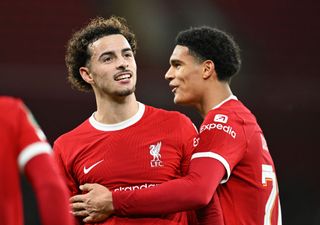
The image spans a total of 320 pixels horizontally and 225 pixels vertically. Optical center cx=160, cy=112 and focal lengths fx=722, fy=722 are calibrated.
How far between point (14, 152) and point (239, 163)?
1.47 m

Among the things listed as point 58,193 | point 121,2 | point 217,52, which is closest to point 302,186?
point 121,2

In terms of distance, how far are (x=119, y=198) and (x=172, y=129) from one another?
45cm

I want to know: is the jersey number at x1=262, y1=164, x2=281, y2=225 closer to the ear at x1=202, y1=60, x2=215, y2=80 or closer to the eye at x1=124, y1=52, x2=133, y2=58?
the ear at x1=202, y1=60, x2=215, y2=80

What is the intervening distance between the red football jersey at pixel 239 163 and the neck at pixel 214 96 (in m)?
0.12

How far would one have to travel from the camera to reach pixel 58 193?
7.33 ft

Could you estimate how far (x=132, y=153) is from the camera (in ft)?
11.2

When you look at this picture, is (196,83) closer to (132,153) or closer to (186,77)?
(186,77)

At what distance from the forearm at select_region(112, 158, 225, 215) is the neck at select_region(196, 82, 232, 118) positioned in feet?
1.56

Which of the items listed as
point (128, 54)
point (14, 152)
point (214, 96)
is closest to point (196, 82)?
point (214, 96)

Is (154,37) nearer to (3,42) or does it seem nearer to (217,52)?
(3,42)

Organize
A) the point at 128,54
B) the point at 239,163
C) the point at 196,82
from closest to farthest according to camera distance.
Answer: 1. the point at 239,163
2. the point at 128,54
3. the point at 196,82

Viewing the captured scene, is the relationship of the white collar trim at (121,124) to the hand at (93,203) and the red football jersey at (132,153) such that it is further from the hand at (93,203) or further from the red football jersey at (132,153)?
the hand at (93,203)

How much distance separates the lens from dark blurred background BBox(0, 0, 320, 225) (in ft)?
23.5

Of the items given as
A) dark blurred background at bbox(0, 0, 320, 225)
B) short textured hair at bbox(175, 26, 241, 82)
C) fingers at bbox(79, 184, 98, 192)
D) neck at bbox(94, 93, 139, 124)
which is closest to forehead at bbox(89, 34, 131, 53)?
neck at bbox(94, 93, 139, 124)
